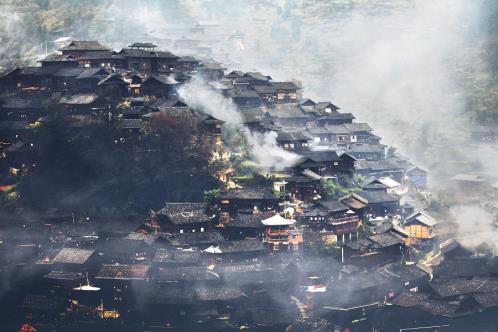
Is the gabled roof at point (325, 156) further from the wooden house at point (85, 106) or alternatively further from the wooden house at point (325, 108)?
the wooden house at point (85, 106)

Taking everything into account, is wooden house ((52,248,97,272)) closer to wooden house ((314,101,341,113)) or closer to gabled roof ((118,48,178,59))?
gabled roof ((118,48,178,59))

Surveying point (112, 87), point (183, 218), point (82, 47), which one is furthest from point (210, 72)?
point (183, 218)

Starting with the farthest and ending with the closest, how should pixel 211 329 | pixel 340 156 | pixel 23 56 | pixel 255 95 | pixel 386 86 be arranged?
pixel 386 86, pixel 23 56, pixel 255 95, pixel 340 156, pixel 211 329

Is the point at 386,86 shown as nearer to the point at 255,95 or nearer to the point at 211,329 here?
the point at 255,95

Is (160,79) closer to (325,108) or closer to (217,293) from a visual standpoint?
(325,108)

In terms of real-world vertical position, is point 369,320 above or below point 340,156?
below

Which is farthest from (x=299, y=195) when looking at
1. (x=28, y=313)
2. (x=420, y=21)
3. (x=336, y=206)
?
(x=420, y=21)

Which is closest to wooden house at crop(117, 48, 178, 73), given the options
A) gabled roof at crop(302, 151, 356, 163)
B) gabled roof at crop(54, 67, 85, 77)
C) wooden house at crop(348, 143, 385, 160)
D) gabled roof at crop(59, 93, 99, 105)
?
gabled roof at crop(54, 67, 85, 77)
